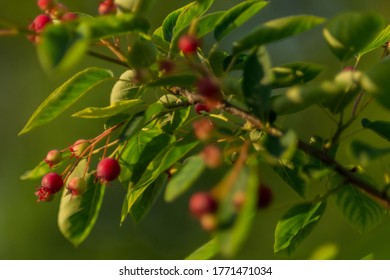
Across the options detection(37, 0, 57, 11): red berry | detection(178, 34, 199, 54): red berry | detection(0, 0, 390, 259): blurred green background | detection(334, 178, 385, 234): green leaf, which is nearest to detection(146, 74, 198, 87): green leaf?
detection(178, 34, 199, 54): red berry

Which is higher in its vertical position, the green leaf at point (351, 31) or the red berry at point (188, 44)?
the red berry at point (188, 44)

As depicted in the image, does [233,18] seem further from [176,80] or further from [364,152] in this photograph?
[364,152]

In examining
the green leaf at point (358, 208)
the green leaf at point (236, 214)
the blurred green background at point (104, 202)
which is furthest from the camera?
the blurred green background at point (104, 202)

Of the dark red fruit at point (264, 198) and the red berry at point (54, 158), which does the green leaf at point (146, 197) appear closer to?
the red berry at point (54, 158)

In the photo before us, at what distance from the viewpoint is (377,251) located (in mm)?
1473

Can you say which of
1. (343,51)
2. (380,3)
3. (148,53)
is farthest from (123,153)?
(380,3)

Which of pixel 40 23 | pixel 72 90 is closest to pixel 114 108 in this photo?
pixel 72 90

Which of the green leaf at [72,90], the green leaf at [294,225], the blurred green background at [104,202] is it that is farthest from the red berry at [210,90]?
the blurred green background at [104,202]

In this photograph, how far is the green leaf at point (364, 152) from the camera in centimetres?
93

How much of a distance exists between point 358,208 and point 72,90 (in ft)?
2.03

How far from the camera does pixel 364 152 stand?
94 centimetres

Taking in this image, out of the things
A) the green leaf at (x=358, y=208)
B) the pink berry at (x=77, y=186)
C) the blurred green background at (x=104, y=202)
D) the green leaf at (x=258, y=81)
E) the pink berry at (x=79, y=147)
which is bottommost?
the blurred green background at (x=104, y=202)

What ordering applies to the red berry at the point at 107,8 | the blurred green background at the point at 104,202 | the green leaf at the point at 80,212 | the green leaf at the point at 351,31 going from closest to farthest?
the green leaf at the point at 351,31, the red berry at the point at 107,8, the green leaf at the point at 80,212, the blurred green background at the point at 104,202

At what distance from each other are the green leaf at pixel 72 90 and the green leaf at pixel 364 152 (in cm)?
46
